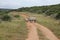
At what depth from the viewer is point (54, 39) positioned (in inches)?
658

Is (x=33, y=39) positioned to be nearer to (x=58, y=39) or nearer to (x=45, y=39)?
(x=45, y=39)

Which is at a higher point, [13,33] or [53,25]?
[13,33]

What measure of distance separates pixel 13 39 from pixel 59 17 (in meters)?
20.6

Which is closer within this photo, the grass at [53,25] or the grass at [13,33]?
the grass at [13,33]

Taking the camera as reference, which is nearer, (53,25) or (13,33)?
(13,33)

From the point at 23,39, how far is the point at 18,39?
0.36 metres

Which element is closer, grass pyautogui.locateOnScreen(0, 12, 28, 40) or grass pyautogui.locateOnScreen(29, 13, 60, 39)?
grass pyautogui.locateOnScreen(0, 12, 28, 40)

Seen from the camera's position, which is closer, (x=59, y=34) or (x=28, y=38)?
(x=28, y=38)

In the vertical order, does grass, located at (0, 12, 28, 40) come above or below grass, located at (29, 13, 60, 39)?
above

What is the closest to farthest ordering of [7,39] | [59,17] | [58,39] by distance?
[7,39]
[58,39]
[59,17]

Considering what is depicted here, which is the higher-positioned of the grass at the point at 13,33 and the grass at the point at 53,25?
the grass at the point at 13,33

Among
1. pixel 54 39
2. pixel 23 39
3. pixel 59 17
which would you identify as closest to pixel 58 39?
pixel 54 39

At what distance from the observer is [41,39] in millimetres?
16672

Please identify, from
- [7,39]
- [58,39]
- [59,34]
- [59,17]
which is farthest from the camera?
[59,17]
